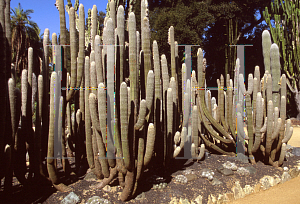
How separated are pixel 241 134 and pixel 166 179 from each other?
1565 millimetres

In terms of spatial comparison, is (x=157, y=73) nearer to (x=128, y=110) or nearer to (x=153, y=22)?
(x=128, y=110)

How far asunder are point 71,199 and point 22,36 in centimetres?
1589

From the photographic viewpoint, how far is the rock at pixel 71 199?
239 cm

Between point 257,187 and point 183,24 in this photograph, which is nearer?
point 257,187

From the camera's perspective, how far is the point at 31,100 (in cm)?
266

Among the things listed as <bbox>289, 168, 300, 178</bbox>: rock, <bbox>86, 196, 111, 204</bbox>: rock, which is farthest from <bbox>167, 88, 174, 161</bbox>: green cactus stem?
<bbox>289, 168, 300, 178</bbox>: rock

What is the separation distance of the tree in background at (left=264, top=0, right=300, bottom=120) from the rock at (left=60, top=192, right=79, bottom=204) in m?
10.3

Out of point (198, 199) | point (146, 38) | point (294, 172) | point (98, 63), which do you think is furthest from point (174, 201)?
point (294, 172)

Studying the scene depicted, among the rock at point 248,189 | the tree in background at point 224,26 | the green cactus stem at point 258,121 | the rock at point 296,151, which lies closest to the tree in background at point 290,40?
the tree in background at point 224,26

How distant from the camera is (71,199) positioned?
2.42 m

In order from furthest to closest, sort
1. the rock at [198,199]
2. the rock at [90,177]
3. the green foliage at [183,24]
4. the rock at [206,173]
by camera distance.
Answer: the green foliage at [183,24] < the rock at [206,173] < the rock at [90,177] < the rock at [198,199]

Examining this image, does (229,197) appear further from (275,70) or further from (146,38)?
(275,70)

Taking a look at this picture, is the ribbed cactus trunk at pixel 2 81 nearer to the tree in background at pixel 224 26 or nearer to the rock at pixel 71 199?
the rock at pixel 71 199

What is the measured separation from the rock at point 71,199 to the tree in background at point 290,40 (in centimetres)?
1034
